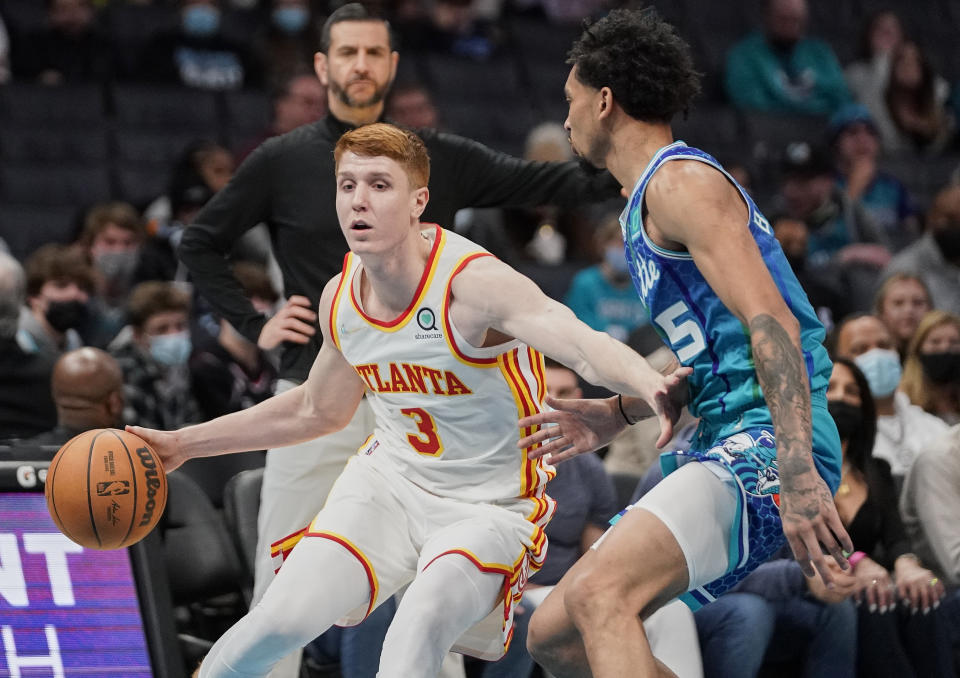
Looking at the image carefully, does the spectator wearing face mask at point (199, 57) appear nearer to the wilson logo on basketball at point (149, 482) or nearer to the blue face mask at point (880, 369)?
the blue face mask at point (880, 369)

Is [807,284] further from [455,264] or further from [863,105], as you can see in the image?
[455,264]

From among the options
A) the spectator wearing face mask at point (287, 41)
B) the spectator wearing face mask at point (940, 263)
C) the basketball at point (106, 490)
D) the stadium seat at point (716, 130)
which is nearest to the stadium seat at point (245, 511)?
the basketball at point (106, 490)

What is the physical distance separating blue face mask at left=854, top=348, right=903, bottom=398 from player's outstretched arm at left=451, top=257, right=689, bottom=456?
115 inches

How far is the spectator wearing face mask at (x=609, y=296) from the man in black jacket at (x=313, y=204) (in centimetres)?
296

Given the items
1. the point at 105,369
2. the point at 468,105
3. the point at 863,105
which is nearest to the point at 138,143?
the point at 468,105

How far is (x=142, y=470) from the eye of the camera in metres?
4.00

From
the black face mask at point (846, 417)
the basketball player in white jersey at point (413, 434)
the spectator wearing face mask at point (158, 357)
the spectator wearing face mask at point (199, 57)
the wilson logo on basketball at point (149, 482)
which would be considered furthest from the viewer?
the spectator wearing face mask at point (199, 57)

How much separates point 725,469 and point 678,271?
516mm

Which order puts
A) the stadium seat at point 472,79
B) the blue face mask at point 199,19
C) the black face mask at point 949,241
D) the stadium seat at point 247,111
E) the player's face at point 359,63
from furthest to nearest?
the stadium seat at point 472,79 < the blue face mask at point 199,19 < the stadium seat at point 247,111 < the black face mask at point 949,241 < the player's face at point 359,63

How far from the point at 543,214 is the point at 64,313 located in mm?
3251

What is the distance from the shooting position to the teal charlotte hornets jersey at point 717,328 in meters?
3.54

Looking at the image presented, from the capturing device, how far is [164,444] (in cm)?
415

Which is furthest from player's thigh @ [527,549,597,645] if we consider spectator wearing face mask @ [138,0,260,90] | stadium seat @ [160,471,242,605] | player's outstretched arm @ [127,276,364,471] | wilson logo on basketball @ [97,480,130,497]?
spectator wearing face mask @ [138,0,260,90]

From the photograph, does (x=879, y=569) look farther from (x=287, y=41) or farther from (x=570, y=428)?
(x=287, y=41)
